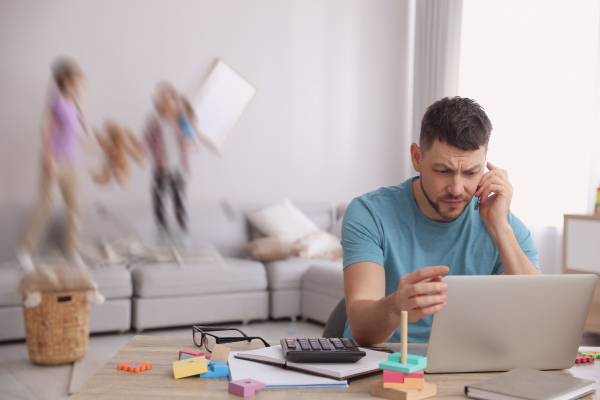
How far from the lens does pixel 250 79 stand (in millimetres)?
4734

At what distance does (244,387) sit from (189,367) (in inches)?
5.1

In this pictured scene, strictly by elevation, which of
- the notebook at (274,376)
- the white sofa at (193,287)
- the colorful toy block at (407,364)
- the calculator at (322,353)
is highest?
Result: the colorful toy block at (407,364)

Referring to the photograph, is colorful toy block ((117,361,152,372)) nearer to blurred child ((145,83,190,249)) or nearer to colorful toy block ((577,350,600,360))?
colorful toy block ((577,350,600,360))

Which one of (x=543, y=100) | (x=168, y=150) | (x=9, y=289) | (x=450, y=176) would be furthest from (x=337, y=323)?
(x=168, y=150)

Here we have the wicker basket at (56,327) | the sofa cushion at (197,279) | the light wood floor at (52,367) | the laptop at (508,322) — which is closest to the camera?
the laptop at (508,322)

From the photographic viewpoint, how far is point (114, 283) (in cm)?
341

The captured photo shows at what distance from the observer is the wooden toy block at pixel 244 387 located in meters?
0.80

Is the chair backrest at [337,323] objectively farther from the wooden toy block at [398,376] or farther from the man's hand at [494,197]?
the wooden toy block at [398,376]

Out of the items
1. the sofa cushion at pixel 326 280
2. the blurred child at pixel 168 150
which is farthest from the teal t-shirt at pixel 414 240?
the blurred child at pixel 168 150

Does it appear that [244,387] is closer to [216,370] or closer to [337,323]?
[216,370]

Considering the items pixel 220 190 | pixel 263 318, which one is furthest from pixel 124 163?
pixel 263 318

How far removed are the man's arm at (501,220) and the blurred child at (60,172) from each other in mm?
2754

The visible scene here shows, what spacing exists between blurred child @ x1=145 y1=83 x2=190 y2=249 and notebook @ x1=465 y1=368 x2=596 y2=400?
11.8 ft

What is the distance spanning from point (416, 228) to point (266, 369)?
0.65 m
